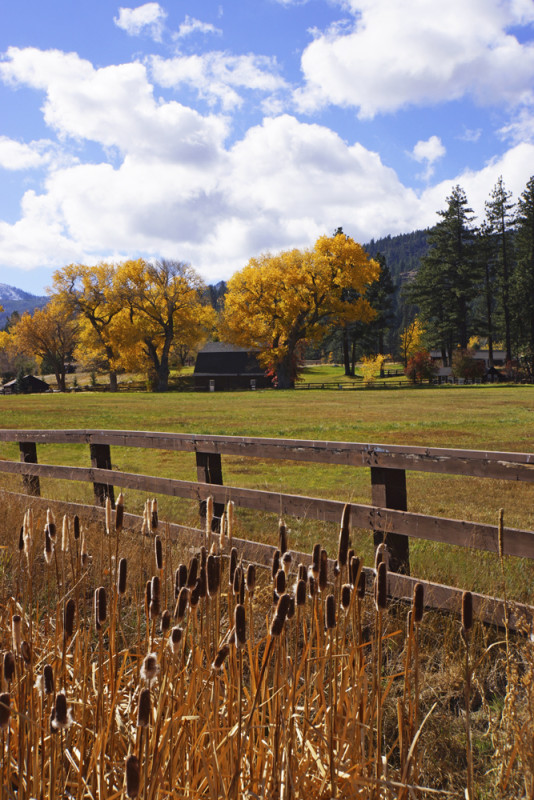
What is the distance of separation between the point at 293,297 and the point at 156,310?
15.5 meters

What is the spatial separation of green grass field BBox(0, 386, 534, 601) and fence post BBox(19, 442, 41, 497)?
73 cm

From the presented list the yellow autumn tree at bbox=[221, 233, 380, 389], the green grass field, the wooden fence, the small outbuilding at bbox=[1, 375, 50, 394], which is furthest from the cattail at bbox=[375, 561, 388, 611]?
the small outbuilding at bbox=[1, 375, 50, 394]

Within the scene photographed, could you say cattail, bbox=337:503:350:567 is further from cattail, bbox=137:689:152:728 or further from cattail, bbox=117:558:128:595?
cattail, bbox=137:689:152:728

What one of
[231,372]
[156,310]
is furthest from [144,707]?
[231,372]

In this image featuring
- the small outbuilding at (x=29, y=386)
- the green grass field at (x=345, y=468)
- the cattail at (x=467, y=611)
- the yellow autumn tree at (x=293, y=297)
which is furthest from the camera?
the small outbuilding at (x=29, y=386)

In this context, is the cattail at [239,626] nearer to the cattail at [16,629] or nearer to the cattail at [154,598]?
the cattail at [154,598]

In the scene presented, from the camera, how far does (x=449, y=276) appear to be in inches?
3147

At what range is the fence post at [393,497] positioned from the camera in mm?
4941

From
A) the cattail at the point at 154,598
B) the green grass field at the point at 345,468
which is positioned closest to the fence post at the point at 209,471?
the green grass field at the point at 345,468

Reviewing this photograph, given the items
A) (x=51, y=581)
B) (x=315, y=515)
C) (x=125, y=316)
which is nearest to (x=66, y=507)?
(x=51, y=581)

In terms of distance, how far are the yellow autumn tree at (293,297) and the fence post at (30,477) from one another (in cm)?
5051

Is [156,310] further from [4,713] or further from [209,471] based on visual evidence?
[4,713]

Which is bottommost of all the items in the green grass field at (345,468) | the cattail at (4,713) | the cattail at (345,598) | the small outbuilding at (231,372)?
the green grass field at (345,468)

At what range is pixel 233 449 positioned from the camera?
606cm
